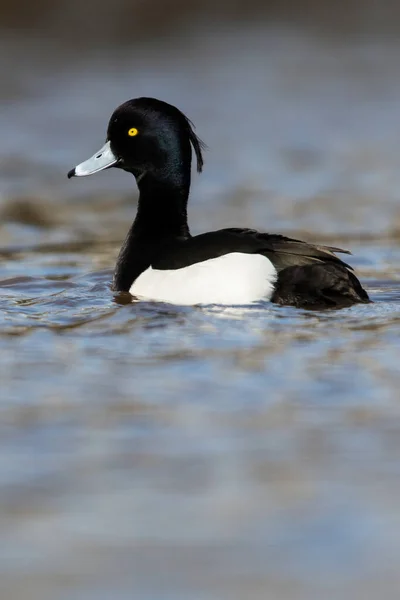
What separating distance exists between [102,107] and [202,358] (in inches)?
384

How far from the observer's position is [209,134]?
14180 millimetres

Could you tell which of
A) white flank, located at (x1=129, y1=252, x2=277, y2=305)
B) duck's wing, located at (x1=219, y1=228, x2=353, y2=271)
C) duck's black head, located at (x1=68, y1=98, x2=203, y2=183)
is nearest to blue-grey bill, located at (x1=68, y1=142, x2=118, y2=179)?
duck's black head, located at (x1=68, y1=98, x2=203, y2=183)

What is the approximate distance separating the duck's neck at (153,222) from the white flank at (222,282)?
0.46m

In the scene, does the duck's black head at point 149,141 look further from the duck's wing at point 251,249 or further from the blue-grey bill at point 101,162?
the duck's wing at point 251,249

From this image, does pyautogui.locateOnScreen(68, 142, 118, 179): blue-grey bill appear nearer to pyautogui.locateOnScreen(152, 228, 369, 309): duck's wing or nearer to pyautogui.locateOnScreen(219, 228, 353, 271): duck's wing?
pyautogui.locateOnScreen(152, 228, 369, 309): duck's wing

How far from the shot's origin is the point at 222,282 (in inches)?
269

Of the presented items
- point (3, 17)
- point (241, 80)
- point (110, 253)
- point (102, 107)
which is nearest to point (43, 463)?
point (110, 253)

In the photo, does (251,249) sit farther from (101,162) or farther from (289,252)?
(101,162)

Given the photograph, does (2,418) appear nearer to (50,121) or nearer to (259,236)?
(259,236)

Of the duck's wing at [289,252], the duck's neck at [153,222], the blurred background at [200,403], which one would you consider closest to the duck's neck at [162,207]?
the duck's neck at [153,222]

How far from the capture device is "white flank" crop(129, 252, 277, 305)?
6.78m

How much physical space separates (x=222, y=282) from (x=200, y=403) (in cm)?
175

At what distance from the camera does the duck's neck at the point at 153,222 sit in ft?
24.4

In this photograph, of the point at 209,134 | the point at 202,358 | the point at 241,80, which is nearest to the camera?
the point at 202,358
